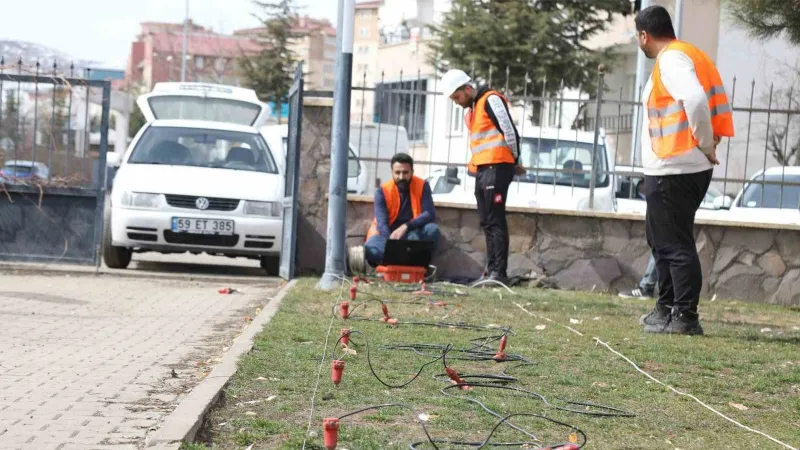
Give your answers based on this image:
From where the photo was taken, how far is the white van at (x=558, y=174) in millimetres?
13289

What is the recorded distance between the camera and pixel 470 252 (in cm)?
1307

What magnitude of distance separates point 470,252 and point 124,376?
7.07 m

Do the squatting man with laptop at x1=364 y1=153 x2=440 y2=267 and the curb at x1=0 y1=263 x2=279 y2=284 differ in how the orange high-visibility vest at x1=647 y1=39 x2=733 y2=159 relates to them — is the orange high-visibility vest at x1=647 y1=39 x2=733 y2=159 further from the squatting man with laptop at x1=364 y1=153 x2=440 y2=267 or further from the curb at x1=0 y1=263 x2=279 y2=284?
the curb at x1=0 y1=263 x2=279 y2=284

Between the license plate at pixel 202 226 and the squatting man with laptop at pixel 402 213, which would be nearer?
the squatting man with laptop at pixel 402 213

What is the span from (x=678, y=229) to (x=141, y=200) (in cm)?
639

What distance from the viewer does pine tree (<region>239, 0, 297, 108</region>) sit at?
5494 cm

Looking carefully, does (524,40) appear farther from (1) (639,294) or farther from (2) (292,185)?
(1) (639,294)

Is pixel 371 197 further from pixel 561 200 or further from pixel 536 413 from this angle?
pixel 536 413

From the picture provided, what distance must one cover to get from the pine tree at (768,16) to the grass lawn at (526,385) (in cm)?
237

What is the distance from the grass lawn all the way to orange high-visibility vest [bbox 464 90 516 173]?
253 cm

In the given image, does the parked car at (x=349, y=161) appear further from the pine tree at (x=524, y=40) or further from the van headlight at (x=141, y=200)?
the pine tree at (x=524, y=40)

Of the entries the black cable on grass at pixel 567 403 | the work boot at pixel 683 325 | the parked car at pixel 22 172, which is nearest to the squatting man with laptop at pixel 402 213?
the parked car at pixel 22 172

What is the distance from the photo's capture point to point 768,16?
1023 centimetres

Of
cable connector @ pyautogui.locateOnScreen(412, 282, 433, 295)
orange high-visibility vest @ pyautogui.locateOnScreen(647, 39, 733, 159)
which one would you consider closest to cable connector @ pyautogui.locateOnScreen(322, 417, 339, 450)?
orange high-visibility vest @ pyautogui.locateOnScreen(647, 39, 733, 159)
